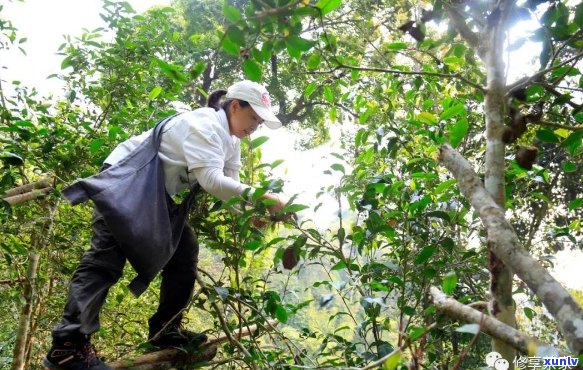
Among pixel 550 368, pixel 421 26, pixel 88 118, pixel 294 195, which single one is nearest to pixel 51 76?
pixel 88 118

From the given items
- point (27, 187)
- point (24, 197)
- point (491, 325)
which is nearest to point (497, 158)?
point (491, 325)

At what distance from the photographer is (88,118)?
2.73m

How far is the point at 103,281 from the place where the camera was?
4.97 ft

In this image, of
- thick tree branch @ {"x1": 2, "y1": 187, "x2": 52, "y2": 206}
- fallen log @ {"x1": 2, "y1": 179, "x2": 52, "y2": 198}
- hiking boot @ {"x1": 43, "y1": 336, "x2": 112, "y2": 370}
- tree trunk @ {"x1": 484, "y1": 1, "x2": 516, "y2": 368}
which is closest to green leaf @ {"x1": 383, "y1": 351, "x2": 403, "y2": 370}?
tree trunk @ {"x1": 484, "y1": 1, "x2": 516, "y2": 368}

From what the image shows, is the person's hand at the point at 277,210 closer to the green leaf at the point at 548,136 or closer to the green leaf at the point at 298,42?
the green leaf at the point at 298,42

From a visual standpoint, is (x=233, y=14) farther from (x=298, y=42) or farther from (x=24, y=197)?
(x=24, y=197)

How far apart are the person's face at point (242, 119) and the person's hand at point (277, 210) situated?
Answer: 513mm

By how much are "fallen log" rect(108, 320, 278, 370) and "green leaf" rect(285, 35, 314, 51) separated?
110 cm

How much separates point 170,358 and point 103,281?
53 cm

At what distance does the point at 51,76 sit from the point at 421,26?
7.89 ft

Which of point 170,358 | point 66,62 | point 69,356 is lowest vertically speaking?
point 69,356

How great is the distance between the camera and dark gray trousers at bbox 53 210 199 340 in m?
1.40

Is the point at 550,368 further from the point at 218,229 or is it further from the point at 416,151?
the point at 218,229

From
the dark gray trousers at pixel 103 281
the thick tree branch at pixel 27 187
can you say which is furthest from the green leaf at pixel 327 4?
the thick tree branch at pixel 27 187
